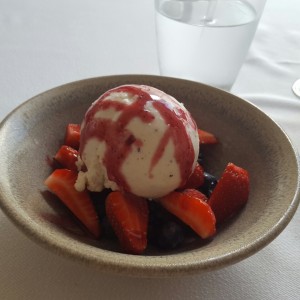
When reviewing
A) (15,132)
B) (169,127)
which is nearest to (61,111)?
(15,132)

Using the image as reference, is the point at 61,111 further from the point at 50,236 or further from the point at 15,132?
the point at 50,236

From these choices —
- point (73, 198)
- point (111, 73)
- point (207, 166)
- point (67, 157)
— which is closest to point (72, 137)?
point (67, 157)

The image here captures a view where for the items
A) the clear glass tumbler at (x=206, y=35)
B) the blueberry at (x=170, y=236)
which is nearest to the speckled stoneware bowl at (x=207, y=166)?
the blueberry at (x=170, y=236)

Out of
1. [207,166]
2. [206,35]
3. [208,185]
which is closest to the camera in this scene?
[208,185]

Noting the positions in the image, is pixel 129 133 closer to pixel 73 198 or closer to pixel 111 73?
pixel 73 198

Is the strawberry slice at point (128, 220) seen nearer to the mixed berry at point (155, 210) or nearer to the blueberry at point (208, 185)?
the mixed berry at point (155, 210)

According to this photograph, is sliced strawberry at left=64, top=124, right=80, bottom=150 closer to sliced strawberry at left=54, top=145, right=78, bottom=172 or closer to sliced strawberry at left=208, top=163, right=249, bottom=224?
sliced strawberry at left=54, top=145, right=78, bottom=172
